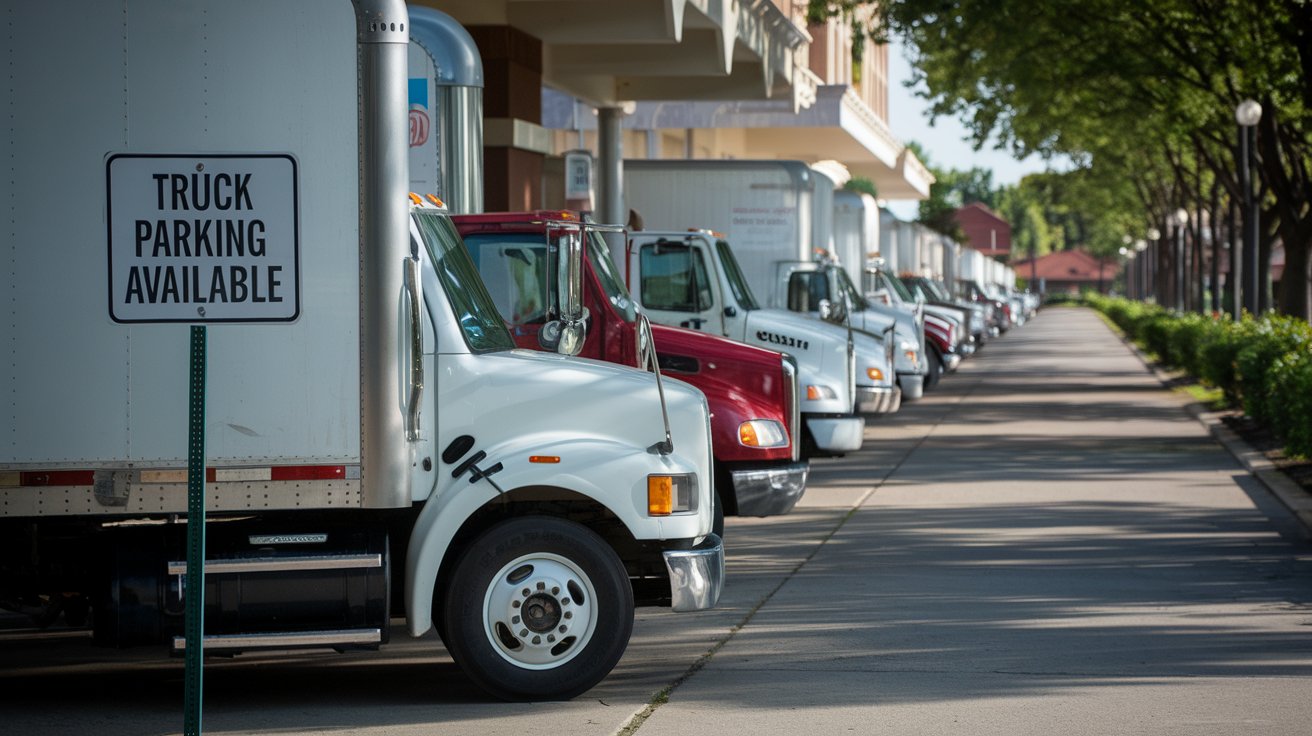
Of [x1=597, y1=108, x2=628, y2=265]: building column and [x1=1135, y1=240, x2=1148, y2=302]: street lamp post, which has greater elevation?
[x1=1135, y1=240, x2=1148, y2=302]: street lamp post

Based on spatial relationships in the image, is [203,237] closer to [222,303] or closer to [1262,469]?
[222,303]

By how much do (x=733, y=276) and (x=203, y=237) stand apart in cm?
996

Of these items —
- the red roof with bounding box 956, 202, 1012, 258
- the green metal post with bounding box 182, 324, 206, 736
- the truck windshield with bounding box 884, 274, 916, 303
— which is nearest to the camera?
the green metal post with bounding box 182, 324, 206, 736

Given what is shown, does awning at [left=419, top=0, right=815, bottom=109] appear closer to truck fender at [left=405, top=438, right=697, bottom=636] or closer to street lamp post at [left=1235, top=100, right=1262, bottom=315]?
street lamp post at [left=1235, top=100, right=1262, bottom=315]

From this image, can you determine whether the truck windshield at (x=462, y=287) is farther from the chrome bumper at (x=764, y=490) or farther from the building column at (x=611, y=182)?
the building column at (x=611, y=182)

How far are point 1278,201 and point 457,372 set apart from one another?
24966mm

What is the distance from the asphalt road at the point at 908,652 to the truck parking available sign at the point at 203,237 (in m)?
1.75

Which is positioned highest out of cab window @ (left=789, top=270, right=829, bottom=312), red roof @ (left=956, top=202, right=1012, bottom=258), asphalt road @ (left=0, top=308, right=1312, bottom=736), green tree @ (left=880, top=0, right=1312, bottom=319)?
red roof @ (left=956, top=202, right=1012, bottom=258)

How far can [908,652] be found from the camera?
30.2ft

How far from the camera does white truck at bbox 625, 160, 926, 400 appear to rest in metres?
21.5

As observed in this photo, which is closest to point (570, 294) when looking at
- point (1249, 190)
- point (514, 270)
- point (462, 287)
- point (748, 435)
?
point (462, 287)

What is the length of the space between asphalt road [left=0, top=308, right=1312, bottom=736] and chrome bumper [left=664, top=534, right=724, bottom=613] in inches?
17.4

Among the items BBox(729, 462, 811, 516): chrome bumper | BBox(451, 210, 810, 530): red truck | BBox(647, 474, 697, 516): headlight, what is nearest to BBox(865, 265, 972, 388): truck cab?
BBox(451, 210, 810, 530): red truck

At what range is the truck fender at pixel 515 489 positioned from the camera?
25.1ft
